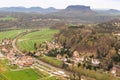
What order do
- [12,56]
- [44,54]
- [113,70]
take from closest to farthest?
[113,70], [12,56], [44,54]

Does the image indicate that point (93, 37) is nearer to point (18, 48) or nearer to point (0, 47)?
point (18, 48)

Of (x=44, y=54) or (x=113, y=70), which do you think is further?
(x=44, y=54)

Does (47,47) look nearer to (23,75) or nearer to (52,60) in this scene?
(52,60)

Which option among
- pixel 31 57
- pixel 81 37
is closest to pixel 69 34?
pixel 81 37

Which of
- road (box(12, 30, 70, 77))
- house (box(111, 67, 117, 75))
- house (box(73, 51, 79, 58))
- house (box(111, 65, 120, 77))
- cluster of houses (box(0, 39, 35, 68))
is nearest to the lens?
house (box(111, 65, 120, 77))

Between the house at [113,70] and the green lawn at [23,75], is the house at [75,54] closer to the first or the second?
the house at [113,70]

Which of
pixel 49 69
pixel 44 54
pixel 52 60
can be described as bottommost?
pixel 49 69

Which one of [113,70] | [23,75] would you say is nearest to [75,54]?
[113,70]

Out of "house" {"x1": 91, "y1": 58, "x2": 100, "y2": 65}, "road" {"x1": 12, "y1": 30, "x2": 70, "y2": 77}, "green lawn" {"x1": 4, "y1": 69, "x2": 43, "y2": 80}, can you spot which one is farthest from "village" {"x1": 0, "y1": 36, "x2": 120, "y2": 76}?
"green lawn" {"x1": 4, "y1": 69, "x2": 43, "y2": 80}

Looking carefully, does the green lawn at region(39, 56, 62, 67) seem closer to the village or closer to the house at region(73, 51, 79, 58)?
the village

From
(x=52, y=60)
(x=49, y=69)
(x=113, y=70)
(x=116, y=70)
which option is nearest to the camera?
(x=113, y=70)
